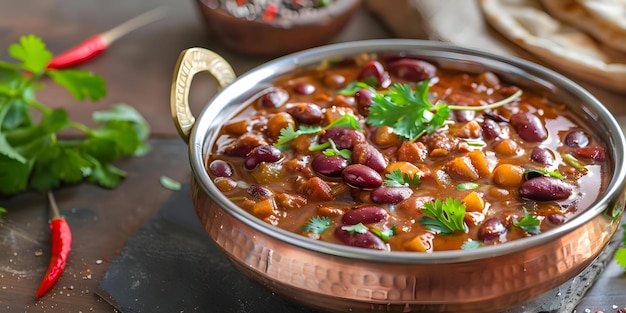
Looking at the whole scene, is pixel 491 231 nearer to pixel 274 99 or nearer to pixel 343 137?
pixel 343 137

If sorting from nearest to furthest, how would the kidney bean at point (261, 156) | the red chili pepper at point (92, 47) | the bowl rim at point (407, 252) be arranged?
1. the bowl rim at point (407, 252)
2. the kidney bean at point (261, 156)
3. the red chili pepper at point (92, 47)

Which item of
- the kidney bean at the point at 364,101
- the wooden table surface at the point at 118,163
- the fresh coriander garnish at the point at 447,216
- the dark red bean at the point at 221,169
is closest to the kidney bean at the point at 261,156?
the dark red bean at the point at 221,169

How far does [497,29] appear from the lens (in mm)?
4441

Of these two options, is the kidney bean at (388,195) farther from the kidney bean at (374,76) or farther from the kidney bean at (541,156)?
the kidney bean at (374,76)

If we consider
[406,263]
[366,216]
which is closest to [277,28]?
[366,216]

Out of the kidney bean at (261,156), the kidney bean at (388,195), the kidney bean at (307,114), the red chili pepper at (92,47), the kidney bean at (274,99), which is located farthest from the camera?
the red chili pepper at (92,47)

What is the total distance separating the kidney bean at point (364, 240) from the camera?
266 centimetres

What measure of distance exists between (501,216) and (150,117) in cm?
240

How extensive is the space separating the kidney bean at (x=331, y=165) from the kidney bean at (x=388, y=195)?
8.1 inches

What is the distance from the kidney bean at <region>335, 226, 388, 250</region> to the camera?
2660 mm

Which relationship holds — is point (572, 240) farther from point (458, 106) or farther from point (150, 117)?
point (150, 117)

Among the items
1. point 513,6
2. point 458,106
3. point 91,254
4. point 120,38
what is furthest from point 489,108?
point 120,38

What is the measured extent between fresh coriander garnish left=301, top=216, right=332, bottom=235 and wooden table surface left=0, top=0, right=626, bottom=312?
0.92m

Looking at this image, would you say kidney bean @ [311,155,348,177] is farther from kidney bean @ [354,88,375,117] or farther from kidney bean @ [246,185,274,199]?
kidney bean @ [354,88,375,117]
